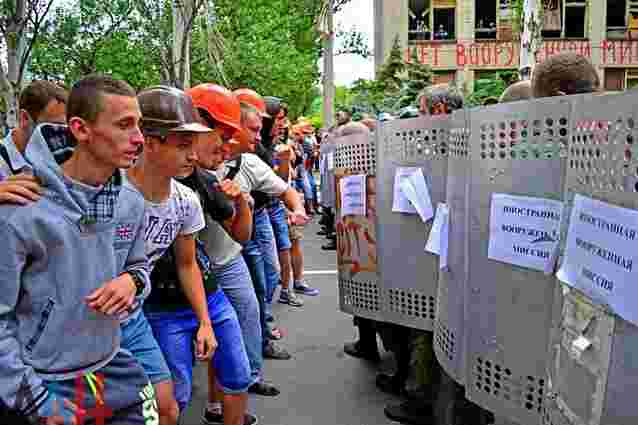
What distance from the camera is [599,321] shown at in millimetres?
1702

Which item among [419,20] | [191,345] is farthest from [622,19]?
[191,345]

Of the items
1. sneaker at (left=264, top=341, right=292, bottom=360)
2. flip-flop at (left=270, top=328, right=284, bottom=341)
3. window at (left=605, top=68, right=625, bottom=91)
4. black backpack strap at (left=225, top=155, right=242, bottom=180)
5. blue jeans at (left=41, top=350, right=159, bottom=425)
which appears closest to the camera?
blue jeans at (left=41, top=350, right=159, bottom=425)

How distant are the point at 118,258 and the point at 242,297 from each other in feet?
4.50

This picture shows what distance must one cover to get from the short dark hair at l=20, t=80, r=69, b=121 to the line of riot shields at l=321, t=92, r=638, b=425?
1849mm

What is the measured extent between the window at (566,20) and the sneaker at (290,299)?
25.1m

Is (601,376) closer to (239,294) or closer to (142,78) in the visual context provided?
(239,294)

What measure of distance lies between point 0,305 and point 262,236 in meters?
3.33

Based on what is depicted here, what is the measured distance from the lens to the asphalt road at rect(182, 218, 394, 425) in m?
4.11

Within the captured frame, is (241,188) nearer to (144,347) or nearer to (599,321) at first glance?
(144,347)

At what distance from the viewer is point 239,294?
11.9ft

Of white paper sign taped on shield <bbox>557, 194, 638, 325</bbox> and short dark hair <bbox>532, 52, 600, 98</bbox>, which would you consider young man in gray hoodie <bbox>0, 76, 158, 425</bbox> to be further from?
short dark hair <bbox>532, 52, 600, 98</bbox>

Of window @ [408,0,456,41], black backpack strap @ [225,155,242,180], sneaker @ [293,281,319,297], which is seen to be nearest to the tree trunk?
sneaker @ [293,281,319,297]

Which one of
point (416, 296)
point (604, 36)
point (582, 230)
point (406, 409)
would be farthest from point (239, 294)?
point (604, 36)

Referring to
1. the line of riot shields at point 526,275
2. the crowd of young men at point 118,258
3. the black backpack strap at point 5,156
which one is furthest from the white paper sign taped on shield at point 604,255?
the black backpack strap at point 5,156
